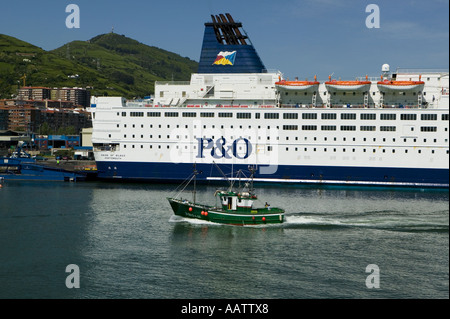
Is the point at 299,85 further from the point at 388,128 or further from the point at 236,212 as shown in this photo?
the point at 236,212

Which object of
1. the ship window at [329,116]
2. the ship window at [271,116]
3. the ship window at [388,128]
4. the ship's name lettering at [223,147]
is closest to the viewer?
the ship window at [388,128]

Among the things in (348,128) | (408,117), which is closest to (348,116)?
(348,128)

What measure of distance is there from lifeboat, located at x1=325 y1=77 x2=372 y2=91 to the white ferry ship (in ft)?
0.33

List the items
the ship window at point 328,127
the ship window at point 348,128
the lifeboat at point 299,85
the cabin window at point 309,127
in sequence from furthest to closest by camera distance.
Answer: the lifeboat at point 299,85 < the cabin window at point 309,127 < the ship window at point 328,127 < the ship window at point 348,128

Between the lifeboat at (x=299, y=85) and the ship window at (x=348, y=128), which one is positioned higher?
the lifeboat at (x=299, y=85)

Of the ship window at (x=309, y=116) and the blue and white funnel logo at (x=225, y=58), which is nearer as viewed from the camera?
the ship window at (x=309, y=116)

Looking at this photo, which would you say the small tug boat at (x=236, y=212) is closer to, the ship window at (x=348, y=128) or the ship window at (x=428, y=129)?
the ship window at (x=348, y=128)

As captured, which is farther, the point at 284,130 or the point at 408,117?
the point at 284,130

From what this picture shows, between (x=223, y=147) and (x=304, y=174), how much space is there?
7628 mm

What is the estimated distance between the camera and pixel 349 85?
4641 cm

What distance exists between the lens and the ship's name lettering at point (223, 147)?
46.4 m

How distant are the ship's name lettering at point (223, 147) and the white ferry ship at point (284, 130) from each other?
0.09 m

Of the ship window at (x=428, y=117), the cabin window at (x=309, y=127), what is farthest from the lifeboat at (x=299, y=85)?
the ship window at (x=428, y=117)
